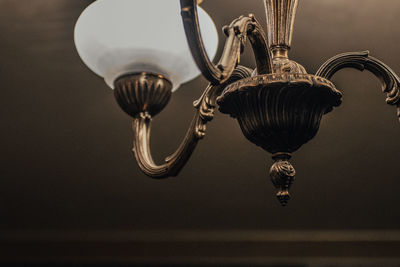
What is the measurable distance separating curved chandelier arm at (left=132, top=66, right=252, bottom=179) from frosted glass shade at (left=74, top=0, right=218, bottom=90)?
5cm

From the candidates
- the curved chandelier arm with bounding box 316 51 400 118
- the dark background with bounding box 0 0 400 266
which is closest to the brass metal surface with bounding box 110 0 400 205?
the curved chandelier arm with bounding box 316 51 400 118

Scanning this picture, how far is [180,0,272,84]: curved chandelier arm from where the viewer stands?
20.2 inches

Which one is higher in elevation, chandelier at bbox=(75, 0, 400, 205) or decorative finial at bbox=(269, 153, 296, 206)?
chandelier at bbox=(75, 0, 400, 205)

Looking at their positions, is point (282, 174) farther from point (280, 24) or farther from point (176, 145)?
point (176, 145)

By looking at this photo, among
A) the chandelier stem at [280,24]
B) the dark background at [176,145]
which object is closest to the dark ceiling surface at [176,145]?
the dark background at [176,145]

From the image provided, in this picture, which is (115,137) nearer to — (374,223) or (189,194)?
(189,194)

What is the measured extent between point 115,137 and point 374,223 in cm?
169

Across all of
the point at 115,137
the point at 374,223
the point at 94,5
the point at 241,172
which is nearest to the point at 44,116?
the point at 115,137

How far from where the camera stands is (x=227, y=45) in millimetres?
590

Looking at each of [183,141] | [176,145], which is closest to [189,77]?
[183,141]

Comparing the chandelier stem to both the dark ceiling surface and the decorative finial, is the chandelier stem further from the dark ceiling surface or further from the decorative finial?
the dark ceiling surface

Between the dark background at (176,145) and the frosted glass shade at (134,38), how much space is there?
0.75 m

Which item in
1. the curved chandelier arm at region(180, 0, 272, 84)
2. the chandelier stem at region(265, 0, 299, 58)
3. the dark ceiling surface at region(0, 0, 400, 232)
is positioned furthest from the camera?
the dark ceiling surface at region(0, 0, 400, 232)

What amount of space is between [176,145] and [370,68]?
1548mm
